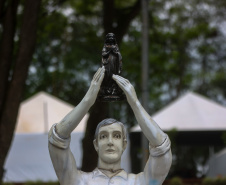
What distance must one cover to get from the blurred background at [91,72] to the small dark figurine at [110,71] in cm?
786

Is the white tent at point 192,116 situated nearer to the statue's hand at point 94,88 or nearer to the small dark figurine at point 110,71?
the small dark figurine at point 110,71

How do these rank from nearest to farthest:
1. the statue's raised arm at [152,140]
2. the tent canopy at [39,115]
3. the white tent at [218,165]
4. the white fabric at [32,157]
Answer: the statue's raised arm at [152,140], the white fabric at [32,157], the white tent at [218,165], the tent canopy at [39,115]

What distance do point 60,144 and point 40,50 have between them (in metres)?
32.7

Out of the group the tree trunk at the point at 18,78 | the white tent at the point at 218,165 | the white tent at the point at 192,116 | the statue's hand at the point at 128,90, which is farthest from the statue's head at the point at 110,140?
the white tent at the point at 218,165

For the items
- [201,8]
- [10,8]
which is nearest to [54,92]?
[201,8]

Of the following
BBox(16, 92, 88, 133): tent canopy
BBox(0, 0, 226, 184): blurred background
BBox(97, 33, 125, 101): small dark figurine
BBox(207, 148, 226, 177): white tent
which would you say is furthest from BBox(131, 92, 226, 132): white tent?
BBox(97, 33, 125, 101): small dark figurine

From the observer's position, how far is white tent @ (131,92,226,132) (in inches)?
927

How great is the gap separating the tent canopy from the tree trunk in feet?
34.3

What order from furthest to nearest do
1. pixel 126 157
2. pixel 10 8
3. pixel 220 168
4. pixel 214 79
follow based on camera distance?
pixel 214 79 → pixel 220 168 → pixel 126 157 → pixel 10 8

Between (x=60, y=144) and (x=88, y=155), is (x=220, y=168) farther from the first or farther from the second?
(x=60, y=144)

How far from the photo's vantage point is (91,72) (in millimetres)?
38594

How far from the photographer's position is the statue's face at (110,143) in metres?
6.41

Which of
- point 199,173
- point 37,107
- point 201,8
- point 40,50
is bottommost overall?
point 199,173

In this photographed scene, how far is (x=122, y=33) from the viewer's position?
1872 cm
